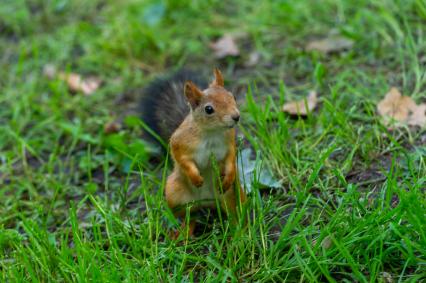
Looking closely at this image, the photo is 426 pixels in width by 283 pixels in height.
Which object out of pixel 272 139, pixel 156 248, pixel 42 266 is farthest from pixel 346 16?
pixel 42 266

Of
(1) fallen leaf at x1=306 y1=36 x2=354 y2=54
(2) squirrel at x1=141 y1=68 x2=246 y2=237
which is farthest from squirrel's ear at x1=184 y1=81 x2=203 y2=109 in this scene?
(1) fallen leaf at x1=306 y1=36 x2=354 y2=54

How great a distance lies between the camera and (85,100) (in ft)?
13.1

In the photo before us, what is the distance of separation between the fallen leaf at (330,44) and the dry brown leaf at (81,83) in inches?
53.0

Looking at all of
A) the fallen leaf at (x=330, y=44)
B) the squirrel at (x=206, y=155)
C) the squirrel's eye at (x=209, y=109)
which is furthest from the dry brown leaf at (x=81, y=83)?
the squirrel's eye at (x=209, y=109)

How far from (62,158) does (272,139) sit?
4.08ft

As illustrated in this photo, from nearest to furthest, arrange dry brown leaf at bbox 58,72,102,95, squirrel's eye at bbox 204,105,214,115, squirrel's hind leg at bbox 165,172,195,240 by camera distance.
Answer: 1. squirrel's eye at bbox 204,105,214,115
2. squirrel's hind leg at bbox 165,172,195,240
3. dry brown leaf at bbox 58,72,102,95

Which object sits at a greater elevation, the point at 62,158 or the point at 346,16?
the point at 346,16

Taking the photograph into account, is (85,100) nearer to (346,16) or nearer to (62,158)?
(62,158)

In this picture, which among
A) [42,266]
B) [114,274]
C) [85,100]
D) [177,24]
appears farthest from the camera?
[177,24]

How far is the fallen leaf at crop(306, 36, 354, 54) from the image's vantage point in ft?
12.6

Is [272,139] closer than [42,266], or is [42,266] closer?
[42,266]

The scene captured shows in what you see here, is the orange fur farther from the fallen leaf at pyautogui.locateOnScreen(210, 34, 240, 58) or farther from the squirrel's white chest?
the fallen leaf at pyautogui.locateOnScreen(210, 34, 240, 58)

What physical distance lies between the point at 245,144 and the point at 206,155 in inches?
28.5

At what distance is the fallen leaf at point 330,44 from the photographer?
3850 mm
